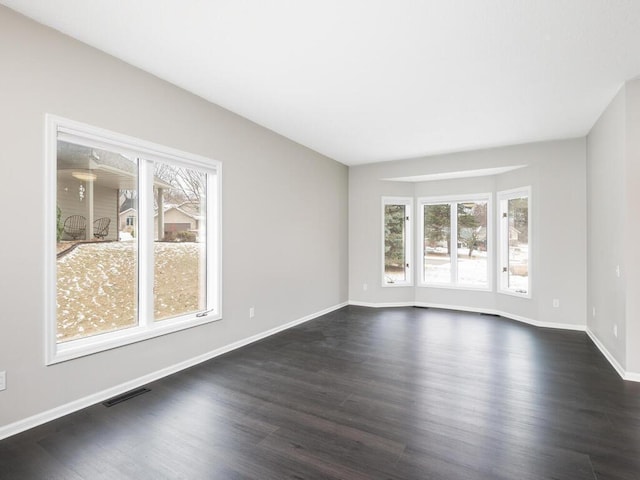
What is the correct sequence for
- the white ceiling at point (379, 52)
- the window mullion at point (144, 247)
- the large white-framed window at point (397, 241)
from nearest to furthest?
1. the white ceiling at point (379, 52)
2. the window mullion at point (144, 247)
3. the large white-framed window at point (397, 241)

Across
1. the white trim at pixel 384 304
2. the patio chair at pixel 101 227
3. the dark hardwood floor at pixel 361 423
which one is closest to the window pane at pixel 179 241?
the patio chair at pixel 101 227

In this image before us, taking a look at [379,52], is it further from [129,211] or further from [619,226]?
[619,226]

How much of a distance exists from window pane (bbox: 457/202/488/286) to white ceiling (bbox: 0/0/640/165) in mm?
2182

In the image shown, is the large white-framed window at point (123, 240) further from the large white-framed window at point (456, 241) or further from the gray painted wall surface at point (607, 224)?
the large white-framed window at point (456, 241)

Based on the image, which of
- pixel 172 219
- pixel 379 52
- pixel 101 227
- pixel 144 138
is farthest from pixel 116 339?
pixel 379 52

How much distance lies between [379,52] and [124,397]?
11.6 feet

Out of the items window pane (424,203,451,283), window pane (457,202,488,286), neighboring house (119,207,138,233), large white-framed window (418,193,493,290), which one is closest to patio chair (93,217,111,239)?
neighboring house (119,207,138,233)

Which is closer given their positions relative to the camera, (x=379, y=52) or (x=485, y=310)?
(x=379, y=52)

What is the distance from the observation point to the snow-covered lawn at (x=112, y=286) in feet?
8.60

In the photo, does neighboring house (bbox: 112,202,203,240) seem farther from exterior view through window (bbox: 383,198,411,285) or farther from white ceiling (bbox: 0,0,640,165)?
exterior view through window (bbox: 383,198,411,285)

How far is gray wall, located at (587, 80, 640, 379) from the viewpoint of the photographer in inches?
121

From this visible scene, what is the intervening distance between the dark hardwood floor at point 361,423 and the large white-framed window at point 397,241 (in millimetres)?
2755

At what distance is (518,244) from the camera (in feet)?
17.9

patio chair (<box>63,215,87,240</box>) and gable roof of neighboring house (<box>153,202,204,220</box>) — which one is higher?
gable roof of neighboring house (<box>153,202,204,220</box>)
